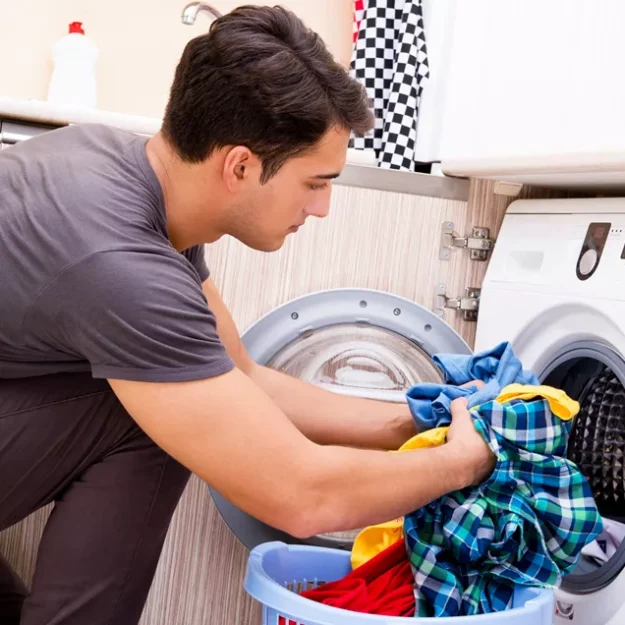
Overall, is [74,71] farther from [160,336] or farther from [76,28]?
[160,336]

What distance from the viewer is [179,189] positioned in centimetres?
116

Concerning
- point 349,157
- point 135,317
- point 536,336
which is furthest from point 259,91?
point 536,336

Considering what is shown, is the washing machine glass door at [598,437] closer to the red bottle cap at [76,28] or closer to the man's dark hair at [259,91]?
the man's dark hair at [259,91]

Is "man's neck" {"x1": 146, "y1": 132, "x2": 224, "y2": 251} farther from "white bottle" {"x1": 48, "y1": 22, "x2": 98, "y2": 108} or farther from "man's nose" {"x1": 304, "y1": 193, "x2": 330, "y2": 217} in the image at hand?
"white bottle" {"x1": 48, "y1": 22, "x2": 98, "y2": 108}

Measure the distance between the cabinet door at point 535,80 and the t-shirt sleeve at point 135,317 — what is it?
69cm

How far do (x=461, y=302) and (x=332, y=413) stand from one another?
39 cm

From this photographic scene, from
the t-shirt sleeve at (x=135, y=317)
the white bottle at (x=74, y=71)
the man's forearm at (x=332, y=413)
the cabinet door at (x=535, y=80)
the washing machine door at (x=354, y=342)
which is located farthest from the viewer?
the white bottle at (x=74, y=71)

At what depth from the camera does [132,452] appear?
123 centimetres

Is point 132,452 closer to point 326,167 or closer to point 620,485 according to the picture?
point 326,167

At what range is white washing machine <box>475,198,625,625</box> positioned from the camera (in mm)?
1314

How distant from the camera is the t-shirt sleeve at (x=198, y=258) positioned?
53.7 inches

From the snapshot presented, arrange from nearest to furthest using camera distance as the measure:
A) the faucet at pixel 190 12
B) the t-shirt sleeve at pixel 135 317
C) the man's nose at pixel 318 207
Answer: the t-shirt sleeve at pixel 135 317
the man's nose at pixel 318 207
the faucet at pixel 190 12

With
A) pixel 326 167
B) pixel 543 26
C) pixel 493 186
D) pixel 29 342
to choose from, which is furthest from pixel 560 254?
pixel 29 342

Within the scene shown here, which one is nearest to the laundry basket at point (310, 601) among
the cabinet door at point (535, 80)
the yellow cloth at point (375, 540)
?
the yellow cloth at point (375, 540)
